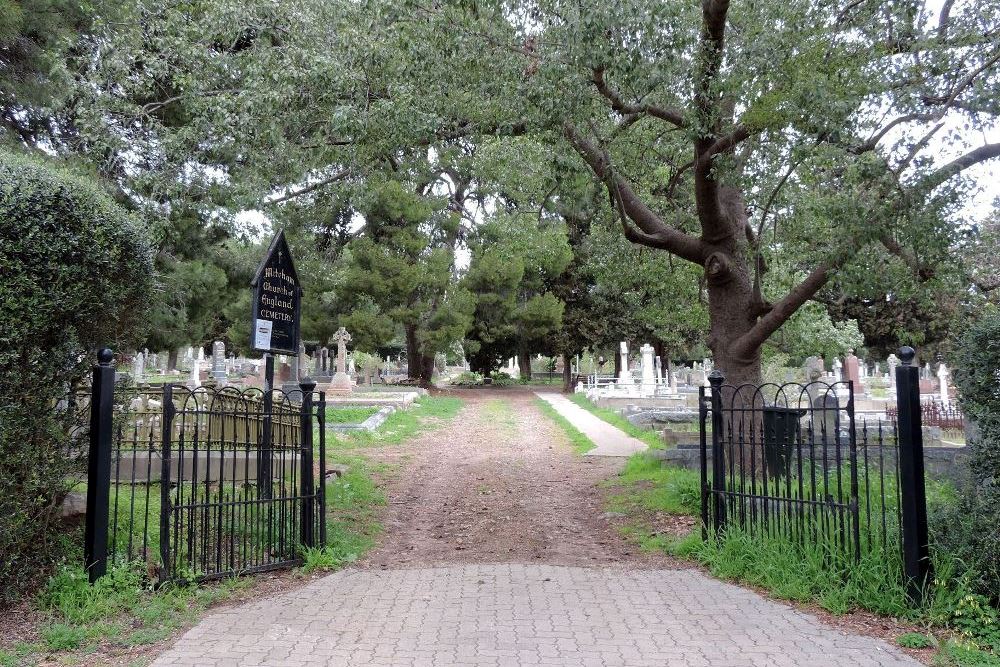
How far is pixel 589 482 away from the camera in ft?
35.6

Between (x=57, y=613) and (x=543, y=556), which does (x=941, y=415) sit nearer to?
(x=543, y=556)

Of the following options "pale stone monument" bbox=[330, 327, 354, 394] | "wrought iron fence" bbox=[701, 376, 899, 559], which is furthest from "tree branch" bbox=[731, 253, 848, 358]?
"pale stone monument" bbox=[330, 327, 354, 394]

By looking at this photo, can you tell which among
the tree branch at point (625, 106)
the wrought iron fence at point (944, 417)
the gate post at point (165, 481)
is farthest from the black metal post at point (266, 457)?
the wrought iron fence at point (944, 417)

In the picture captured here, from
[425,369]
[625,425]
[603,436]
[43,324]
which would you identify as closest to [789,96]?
[43,324]

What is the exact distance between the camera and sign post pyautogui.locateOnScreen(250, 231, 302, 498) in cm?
749

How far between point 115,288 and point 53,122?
9945 mm

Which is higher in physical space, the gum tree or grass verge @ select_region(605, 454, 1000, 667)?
the gum tree

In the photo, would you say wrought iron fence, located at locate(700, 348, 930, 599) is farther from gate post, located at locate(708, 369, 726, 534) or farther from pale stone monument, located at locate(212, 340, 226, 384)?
pale stone monument, located at locate(212, 340, 226, 384)

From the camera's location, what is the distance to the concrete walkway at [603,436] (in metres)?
13.9

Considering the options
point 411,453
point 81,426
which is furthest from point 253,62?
point 411,453

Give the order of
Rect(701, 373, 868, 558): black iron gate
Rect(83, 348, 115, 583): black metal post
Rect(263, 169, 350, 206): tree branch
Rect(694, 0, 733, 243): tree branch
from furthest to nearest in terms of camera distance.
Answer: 1. Rect(263, 169, 350, 206): tree branch
2. Rect(694, 0, 733, 243): tree branch
3. Rect(701, 373, 868, 558): black iron gate
4. Rect(83, 348, 115, 583): black metal post

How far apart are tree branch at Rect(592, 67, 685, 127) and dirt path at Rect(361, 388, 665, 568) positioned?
4804 millimetres

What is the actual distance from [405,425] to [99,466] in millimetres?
13900

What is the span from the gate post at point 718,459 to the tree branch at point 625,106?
3621mm
